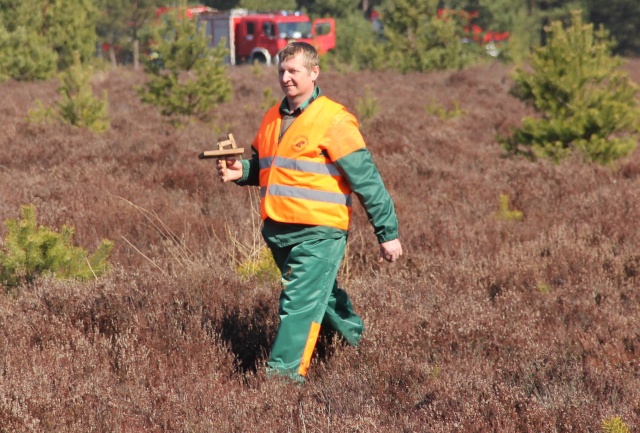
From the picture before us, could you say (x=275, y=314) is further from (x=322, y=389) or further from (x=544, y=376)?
(x=544, y=376)

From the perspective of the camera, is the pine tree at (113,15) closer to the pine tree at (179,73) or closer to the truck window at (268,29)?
the truck window at (268,29)

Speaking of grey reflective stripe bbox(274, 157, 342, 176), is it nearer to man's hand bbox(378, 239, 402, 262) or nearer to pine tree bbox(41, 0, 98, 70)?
man's hand bbox(378, 239, 402, 262)

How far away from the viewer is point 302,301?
321 cm

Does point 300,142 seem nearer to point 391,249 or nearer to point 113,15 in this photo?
point 391,249

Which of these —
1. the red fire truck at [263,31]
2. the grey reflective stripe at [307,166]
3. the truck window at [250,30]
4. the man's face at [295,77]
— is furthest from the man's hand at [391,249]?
the truck window at [250,30]

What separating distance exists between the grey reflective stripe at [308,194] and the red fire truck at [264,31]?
31.7 m

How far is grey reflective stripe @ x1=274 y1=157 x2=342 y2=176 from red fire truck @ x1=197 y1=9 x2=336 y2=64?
31.7m

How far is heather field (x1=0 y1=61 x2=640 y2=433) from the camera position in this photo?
2.90m

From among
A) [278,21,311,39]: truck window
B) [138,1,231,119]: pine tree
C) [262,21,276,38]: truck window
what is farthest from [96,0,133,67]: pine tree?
[138,1,231,119]: pine tree

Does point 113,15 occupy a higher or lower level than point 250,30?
higher

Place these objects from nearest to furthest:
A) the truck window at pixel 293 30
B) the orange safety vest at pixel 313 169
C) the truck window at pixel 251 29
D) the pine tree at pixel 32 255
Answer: the orange safety vest at pixel 313 169
the pine tree at pixel 32 255
the truck window at pixel 293 30
the truck window at pixel 251 29

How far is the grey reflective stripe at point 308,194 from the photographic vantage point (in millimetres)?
3193

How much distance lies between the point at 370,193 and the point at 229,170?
27.1 inches

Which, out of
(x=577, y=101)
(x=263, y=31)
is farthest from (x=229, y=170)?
(x=263, y=31)
